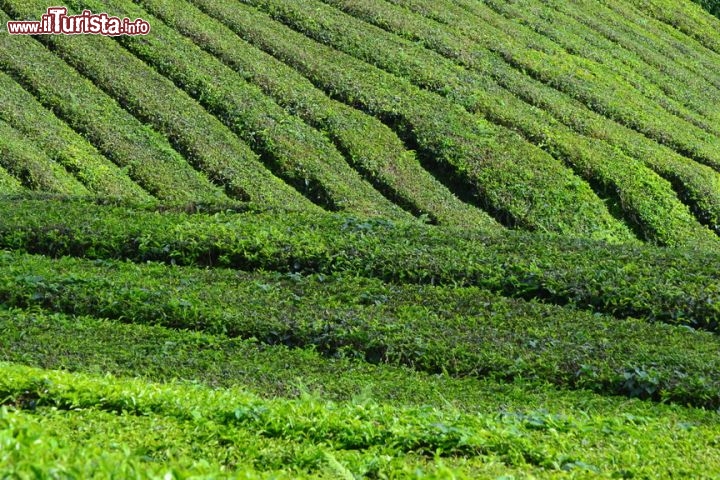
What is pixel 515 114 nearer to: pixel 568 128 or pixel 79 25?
pixel 568 128

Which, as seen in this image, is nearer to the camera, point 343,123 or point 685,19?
point 343,123

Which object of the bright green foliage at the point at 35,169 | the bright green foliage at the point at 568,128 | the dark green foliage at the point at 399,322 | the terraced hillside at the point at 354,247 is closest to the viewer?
the terraced hillside at the point at 354,247

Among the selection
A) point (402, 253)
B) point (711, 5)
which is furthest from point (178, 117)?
point (711, 5)

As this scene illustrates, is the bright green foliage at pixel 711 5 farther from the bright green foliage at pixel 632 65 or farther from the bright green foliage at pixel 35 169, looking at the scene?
the bright green foliage at pixel 35 169

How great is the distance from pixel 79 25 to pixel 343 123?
27.0ft

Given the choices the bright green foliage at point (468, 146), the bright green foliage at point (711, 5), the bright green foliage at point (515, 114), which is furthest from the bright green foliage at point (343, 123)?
the bright green foliage at point (711, 5)

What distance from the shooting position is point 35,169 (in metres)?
20.4

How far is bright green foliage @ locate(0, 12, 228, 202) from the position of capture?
21.5m

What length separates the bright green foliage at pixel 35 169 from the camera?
66.2 ft

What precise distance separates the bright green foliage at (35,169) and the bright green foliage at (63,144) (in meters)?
0.34

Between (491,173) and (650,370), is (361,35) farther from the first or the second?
(650,370)

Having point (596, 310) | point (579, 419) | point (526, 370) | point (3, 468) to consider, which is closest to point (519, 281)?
point (596, 310)

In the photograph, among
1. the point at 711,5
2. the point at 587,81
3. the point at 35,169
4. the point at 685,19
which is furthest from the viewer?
the point at 711,5

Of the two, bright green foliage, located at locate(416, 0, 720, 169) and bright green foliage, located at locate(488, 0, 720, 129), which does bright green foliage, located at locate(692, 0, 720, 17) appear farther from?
bright green foliage, located at locate(416, 0, 720, 169)
